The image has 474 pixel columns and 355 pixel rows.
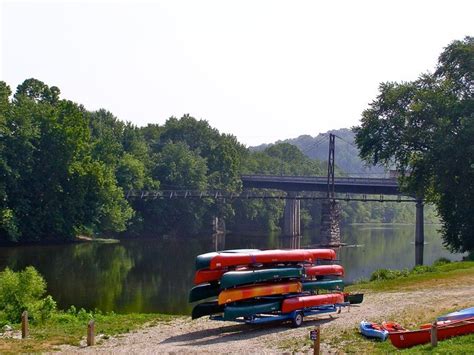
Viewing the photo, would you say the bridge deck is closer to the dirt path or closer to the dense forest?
the dense forest

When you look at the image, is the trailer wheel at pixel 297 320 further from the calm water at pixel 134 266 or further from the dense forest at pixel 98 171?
the dense forest at pixel 98 171

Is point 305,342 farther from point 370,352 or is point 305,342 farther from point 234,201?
point 234,201

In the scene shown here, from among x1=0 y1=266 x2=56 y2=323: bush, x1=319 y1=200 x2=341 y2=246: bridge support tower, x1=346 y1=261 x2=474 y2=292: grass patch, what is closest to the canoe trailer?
x1=0 y1=266 x2=56 y2=323: bush

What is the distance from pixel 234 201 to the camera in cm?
14800

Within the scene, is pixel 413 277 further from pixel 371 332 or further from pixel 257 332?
pixel 371 332

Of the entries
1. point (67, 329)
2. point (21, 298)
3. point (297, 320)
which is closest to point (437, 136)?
point (297, 320)

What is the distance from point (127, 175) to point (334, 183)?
3594 centimetres

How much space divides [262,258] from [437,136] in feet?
117

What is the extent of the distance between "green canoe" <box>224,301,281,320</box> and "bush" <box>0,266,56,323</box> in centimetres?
942

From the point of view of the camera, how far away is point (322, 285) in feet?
108

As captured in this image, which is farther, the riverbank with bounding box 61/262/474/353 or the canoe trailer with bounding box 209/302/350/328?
the canoe trailer with bounding box 209/302/350/328

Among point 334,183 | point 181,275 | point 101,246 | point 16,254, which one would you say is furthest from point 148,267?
point 334,183

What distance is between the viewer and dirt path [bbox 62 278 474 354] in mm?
26241

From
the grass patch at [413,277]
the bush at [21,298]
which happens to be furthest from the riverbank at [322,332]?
the bush at [21,298]
